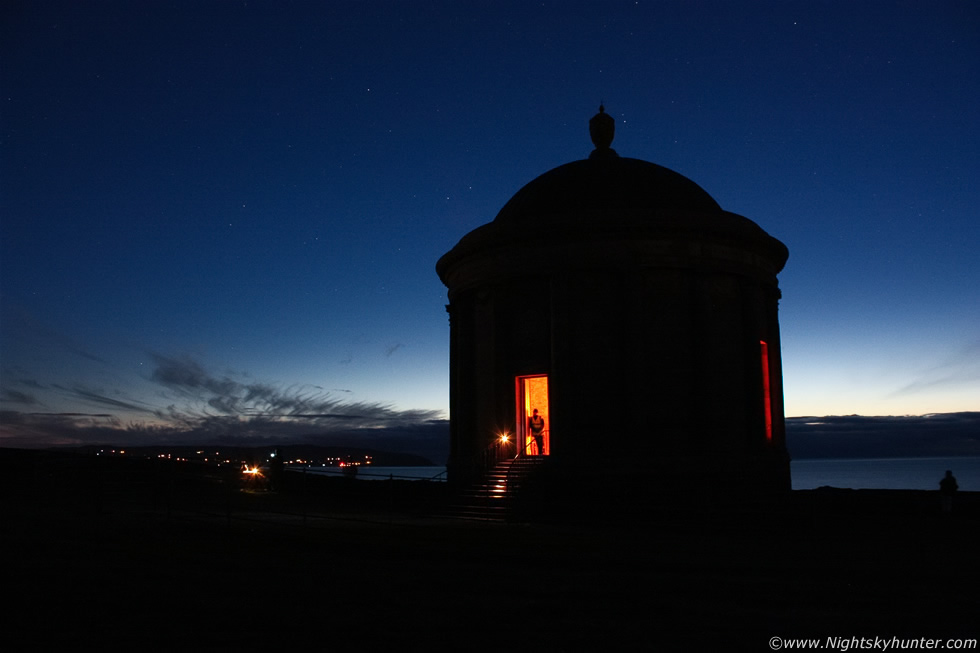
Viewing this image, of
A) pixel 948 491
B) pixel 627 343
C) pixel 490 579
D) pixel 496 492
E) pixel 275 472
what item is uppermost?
pixel 627 343

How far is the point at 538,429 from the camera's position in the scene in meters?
24.3

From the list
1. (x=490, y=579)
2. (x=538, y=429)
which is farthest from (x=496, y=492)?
(x=490, y=579)

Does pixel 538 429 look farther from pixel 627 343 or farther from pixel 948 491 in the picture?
pixel 948 491

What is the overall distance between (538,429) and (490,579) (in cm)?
1396

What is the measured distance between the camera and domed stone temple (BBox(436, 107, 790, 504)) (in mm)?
22516

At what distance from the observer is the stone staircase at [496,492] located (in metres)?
20.6

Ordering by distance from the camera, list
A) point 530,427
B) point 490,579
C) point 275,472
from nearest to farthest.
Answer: point 490,579 < point 530,427 < point 275,472

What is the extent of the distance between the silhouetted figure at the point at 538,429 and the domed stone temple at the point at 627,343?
0.11 feet

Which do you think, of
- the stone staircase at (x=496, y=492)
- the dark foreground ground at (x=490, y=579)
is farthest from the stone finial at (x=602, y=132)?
the dark foreground ground at (x=490, y=579)

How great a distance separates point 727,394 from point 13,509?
18.8m

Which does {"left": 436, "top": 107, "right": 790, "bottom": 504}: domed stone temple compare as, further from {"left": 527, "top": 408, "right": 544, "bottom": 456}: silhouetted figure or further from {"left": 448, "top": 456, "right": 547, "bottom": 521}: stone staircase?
{"left": 448, "top": 456, "right": 547, "bottom": 521}: stone staircase

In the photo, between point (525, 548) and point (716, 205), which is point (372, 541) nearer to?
point (525, 548)

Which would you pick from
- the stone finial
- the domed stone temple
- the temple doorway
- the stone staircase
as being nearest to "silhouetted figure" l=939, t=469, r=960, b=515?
the domed stone temple

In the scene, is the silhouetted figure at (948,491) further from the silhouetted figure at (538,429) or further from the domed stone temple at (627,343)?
the silhouetted figure at (538,429)
